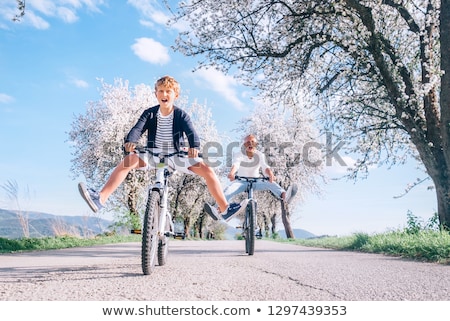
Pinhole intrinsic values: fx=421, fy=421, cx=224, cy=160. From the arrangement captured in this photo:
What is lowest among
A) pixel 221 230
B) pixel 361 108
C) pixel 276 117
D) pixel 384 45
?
pixel 221 230

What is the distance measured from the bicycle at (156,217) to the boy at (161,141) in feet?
0.30

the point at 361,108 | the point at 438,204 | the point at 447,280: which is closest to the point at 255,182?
the point at 447,280

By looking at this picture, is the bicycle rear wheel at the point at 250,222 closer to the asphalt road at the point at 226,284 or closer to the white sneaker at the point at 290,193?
the white sneaker at the point at 290,193

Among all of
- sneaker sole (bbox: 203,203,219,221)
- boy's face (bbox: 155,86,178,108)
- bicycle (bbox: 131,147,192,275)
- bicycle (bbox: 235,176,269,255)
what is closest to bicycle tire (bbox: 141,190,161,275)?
bicycle (bbox: 131,147,192,275)

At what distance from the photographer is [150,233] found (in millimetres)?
4406

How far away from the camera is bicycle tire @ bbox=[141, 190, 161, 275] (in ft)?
14.4

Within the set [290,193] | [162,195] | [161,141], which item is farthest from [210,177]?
[290,193]

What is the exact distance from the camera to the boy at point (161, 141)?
4848 mm

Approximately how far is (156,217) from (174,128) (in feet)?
3.48

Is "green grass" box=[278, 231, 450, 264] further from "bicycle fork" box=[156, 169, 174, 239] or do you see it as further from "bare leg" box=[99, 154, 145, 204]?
"bare leg" box=[99, 154, 145, 204]

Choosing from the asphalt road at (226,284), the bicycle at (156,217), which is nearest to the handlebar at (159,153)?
the bicycle at (156,217)

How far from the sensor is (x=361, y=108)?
538 inches
